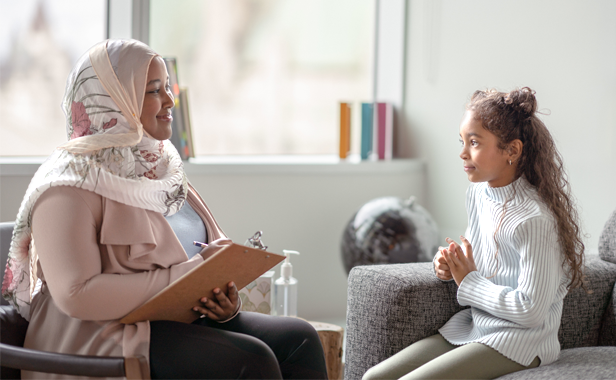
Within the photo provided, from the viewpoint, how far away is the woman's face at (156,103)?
1438 mm

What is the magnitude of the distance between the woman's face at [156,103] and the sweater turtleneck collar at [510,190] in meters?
0.87

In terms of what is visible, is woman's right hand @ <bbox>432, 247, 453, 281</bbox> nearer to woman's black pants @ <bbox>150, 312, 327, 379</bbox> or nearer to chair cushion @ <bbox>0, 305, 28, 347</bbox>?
woman's black pants @ <bbox>150, 312, 327, 379</bbox>

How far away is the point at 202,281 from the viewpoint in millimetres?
1296

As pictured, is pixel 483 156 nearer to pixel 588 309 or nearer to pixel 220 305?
pixel 588 309

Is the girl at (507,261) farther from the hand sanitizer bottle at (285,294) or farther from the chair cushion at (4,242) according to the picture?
the chair cushion at (4,242)

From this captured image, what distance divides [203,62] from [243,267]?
78.9 inches

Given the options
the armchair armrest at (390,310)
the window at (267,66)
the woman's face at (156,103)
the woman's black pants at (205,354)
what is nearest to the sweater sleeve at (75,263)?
the woman's black pants at (205,354)

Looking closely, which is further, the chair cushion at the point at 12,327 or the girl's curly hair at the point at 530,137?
the girl's curly hair at the point at 530,137

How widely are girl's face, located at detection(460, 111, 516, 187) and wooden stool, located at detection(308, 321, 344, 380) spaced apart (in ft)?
2.30

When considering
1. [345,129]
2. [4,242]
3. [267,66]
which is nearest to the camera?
[4,242]

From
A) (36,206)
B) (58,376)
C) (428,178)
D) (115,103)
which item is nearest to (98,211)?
(36,206)

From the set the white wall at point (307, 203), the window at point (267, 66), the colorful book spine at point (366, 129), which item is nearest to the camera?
the white wall at point (307, 203)

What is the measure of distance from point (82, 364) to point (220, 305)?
0.36m

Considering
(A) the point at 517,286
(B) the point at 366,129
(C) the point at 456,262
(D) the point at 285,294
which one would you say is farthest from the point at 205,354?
(B) the point at 366,129
